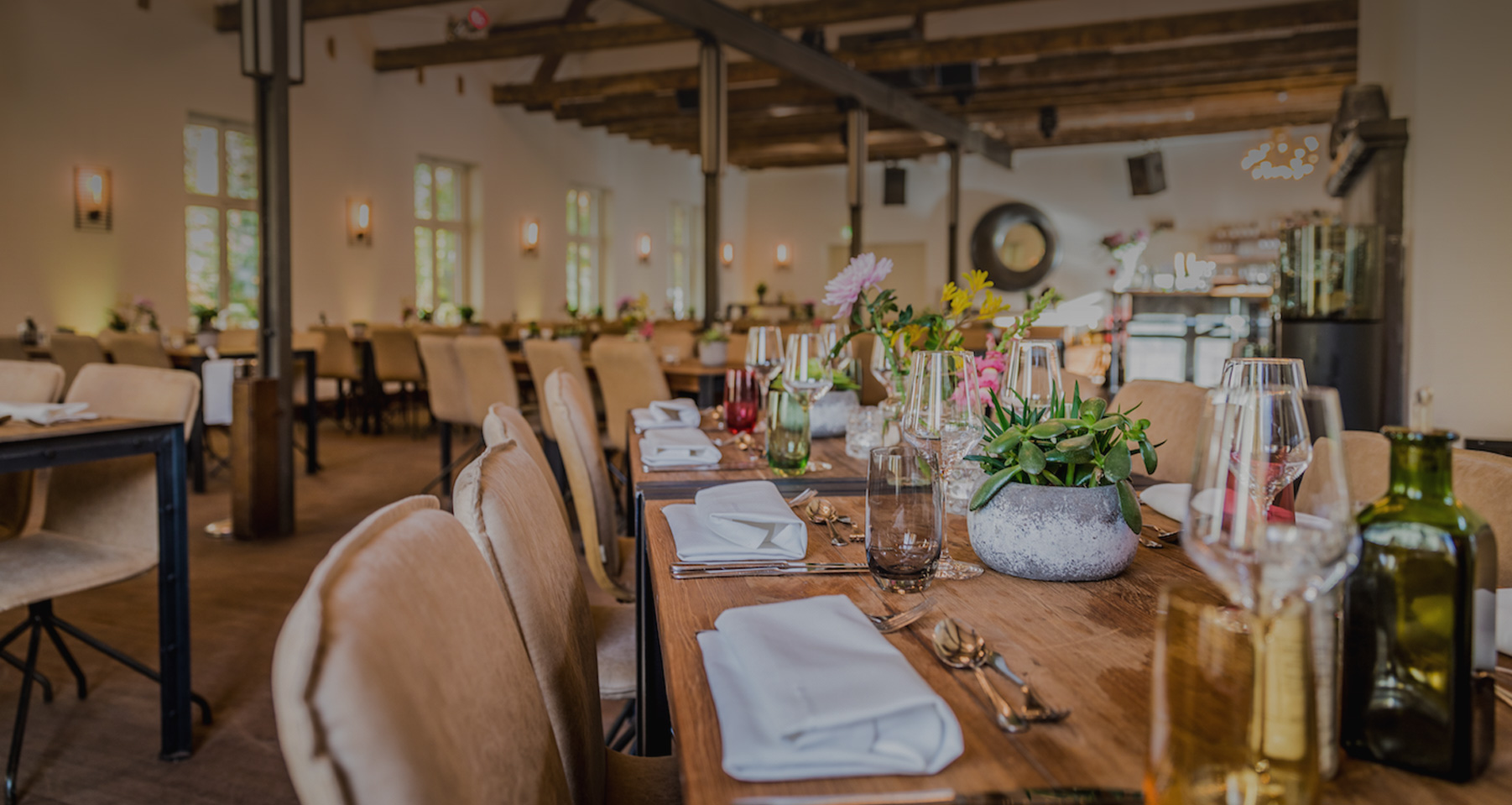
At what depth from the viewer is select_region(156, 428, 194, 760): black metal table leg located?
2.25 m

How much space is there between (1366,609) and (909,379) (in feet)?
2.40

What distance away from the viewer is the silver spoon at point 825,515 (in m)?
1.32

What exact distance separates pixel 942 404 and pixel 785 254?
48.8 feet

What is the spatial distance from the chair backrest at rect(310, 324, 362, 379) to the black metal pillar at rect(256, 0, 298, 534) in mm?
3390

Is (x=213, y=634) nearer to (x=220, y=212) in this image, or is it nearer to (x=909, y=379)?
(x=909, y=379)

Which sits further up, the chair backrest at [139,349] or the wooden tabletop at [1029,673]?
the chair backrest at [139,349]

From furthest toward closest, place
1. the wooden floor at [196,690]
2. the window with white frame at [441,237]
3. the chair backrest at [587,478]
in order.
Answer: the window with white frame at [441,237] → the wooden floor at [196,690] → the chair backrest at [587,478]

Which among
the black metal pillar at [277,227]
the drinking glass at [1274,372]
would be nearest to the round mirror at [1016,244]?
the black metal pillar at [277,227]

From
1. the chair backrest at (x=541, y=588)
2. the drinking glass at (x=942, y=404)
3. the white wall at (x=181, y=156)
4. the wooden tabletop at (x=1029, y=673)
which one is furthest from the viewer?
the white wall at (x=181, y=156)

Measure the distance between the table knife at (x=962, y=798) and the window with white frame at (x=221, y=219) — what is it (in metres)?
8.87

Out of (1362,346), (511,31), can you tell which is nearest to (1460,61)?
(1362,346)

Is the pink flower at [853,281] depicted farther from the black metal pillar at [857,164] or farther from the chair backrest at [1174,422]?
the black metal pillar at [857,164]

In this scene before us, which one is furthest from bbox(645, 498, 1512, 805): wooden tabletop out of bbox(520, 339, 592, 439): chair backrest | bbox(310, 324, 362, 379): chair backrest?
bbox(310, 324, 362, 379): chair backrest

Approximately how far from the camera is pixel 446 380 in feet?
15.9
